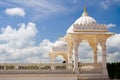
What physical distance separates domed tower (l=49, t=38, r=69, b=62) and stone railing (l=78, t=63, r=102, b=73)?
27.8ft

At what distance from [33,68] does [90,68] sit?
4.46 m

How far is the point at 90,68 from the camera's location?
22.9 m

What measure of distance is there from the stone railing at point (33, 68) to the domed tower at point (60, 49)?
30.7 feet

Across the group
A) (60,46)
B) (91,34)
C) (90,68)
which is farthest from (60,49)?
(91,34)

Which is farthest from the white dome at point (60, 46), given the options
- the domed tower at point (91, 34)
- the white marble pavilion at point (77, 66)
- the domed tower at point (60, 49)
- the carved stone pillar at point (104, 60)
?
the carved stone pillar at point (104, 60)

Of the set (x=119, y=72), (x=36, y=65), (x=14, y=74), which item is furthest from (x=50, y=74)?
(x=119, y=72)

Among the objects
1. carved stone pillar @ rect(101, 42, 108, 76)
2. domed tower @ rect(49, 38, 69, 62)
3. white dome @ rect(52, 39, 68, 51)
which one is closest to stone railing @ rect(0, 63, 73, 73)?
carved stone pillar @ rect(101, 42, 108, 76)

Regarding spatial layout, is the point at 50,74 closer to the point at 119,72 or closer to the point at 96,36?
the point at 96,36

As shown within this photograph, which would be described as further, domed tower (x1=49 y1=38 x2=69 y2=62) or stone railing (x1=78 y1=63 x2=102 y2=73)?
domed tower (x1=49 y1=38 x2=69 y2=62)

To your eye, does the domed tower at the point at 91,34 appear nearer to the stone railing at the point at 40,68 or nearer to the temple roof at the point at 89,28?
the temple roof at the point at 89,28

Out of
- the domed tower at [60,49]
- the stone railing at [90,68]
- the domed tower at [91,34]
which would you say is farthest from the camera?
the domed tower at [60,49]

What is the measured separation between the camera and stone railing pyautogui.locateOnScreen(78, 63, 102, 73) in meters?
22.3

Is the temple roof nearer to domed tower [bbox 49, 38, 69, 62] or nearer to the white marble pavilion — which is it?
the white marble pavilion

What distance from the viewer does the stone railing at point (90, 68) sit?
22.3 m
